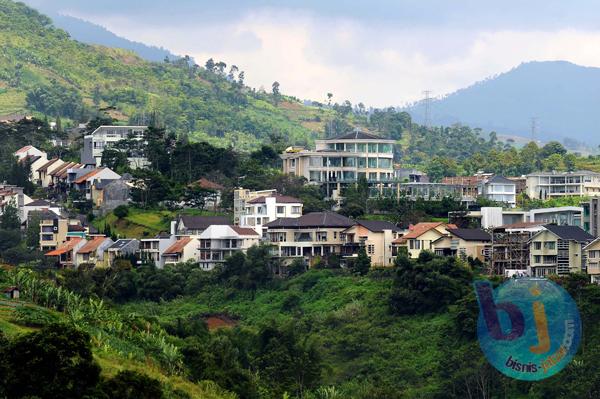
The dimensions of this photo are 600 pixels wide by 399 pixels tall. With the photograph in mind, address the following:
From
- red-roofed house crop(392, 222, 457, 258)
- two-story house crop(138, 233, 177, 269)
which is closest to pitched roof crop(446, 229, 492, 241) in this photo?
red-roofed house crop(392, 222, 457, 258)

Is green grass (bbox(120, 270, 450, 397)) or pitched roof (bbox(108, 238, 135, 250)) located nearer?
green grass (bbox(120, 270, 450, 397))

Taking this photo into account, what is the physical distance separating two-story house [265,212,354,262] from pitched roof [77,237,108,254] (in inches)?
373

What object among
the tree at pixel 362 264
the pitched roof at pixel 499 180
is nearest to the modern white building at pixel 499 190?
the pitched roof at pixel 499 180

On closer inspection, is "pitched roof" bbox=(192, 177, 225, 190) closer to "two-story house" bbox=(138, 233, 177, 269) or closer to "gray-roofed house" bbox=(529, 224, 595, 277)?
"two-story house" bbox=(138, 233, 177, 269)

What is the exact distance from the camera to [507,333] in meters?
58.1

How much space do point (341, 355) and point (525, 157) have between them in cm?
5029

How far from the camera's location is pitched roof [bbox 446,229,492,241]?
73562 mm

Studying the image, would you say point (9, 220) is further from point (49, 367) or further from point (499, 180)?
point (49, 367)

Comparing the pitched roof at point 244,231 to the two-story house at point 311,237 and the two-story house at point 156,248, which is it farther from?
the two-story house at point 156,248

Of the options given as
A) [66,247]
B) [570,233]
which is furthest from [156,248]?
[570,233]

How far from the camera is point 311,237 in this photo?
257ft

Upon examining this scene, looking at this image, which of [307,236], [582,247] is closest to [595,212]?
[582,247]

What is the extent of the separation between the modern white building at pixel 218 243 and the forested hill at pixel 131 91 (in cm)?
4538

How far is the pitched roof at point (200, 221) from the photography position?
81625 mm
